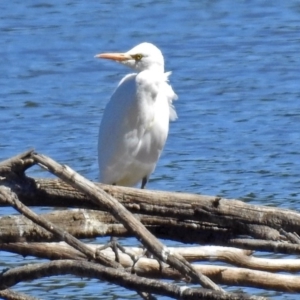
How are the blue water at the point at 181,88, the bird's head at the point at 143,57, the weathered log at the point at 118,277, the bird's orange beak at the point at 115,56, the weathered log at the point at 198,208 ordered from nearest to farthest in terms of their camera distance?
the weathered log at the point at 118,277
the weathered log at the point at 198,208
the bird's orange beak at the point at 115,56
the bird's head at the point at 143,57
the blue water at the point at 181,88

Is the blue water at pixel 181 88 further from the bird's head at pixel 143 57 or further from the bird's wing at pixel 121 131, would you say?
the bird's head at pixel 143 57

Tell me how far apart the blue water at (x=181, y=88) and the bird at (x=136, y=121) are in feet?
2.17

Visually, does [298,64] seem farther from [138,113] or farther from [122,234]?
[122,234]

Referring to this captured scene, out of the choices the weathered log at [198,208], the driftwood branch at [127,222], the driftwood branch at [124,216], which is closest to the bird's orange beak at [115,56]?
the driftwood branch at [127,222]

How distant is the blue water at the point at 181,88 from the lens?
25.5ft

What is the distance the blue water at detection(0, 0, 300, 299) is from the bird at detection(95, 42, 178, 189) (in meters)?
0.66

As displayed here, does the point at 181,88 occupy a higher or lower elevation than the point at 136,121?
lower

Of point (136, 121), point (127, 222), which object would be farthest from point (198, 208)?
point (136, 121)

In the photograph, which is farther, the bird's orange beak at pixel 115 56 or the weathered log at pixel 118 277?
the bird's orange beak at pixel 115 56

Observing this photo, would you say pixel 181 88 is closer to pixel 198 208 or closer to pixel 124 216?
pixel 198 208

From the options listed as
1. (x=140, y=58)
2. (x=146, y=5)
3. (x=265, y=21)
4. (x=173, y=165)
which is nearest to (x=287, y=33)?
(x=265, y=21)

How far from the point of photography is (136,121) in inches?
232

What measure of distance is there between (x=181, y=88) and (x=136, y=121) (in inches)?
166

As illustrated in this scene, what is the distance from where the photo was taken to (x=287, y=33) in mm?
11898
